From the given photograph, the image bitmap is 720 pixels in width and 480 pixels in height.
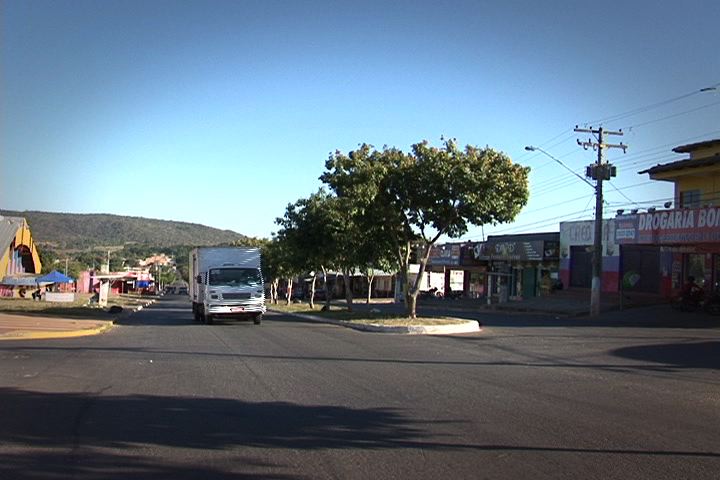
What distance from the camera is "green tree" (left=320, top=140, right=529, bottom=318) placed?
2589 cm

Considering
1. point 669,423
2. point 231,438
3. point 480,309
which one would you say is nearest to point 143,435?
point 231,438

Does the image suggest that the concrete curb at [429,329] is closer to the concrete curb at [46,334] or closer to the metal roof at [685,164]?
the concrete curb at [46,334]

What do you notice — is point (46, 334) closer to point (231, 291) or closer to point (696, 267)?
point (231, 291)

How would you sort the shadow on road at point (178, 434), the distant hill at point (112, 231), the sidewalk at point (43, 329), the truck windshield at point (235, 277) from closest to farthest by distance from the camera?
1. the shadow on road at point (178, 434)
2. the sidewalk at point (43, 329)
3. the truck windshield at point (235, 277)
4. the distant hill at point (112, 231)

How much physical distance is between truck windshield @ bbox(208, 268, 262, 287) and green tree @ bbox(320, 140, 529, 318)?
5.11m

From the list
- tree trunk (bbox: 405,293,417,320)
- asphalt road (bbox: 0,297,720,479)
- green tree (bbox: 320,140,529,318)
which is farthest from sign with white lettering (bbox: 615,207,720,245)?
asphalt road (bbox: 0,297,720,479)

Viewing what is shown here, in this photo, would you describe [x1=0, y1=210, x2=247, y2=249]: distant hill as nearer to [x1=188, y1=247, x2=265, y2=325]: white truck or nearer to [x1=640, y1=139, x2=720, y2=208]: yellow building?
[x1=640, y1=139, x2=720, y2=208]: yellow building

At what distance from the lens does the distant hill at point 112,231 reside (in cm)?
11781

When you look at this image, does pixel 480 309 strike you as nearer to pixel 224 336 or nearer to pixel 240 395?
pixel 224 336

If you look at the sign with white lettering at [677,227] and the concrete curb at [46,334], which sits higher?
the sign with white lettering at [677,227]

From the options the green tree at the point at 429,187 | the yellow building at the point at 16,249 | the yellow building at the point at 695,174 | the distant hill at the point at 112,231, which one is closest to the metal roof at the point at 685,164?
the yellow building at the point at 695,174

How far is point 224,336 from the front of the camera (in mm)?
22391

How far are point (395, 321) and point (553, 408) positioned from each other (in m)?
16.8

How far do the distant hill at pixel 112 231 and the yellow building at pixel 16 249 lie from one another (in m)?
41.0
